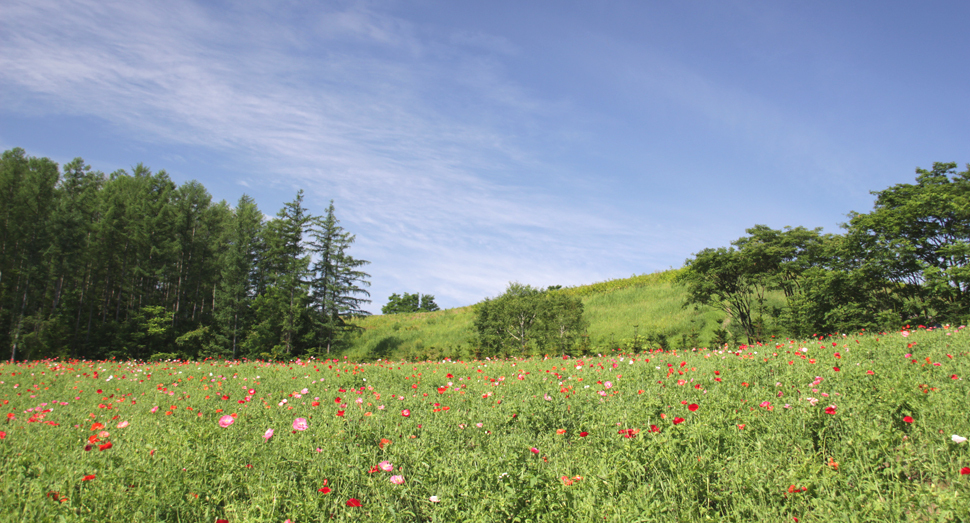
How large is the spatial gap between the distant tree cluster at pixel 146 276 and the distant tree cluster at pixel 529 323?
12076mm

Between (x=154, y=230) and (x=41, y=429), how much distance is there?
34804 mm

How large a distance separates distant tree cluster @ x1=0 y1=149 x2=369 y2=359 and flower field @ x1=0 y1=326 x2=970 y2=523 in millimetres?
26525

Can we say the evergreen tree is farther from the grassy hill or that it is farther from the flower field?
the flower field

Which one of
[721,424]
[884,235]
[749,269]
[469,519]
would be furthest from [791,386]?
[749,269]

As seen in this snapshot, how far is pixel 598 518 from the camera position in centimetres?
284

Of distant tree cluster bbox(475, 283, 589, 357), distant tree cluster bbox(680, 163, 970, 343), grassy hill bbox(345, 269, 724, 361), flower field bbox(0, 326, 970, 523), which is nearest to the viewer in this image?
flower field bbox(0, 326, 970, 523)

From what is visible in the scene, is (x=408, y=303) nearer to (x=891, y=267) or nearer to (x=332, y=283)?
(x=332, y=283)

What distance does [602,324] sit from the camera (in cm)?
3155

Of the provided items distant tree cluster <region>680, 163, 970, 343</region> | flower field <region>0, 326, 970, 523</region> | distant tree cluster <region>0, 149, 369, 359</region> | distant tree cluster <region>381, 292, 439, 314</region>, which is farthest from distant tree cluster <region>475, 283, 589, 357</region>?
distant tree cluster <region>381, 292, 439, 314</region>

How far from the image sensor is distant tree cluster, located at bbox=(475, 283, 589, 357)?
23422 millimetres

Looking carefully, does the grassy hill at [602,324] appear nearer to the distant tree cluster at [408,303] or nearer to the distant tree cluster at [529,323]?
the distant tree cluster at [529,323]

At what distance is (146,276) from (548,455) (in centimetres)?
3967

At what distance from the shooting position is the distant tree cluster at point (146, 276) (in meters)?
28.8

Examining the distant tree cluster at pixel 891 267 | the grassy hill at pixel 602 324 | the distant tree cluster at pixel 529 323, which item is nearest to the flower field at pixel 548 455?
the distant tree cluster at pixel 891 267
